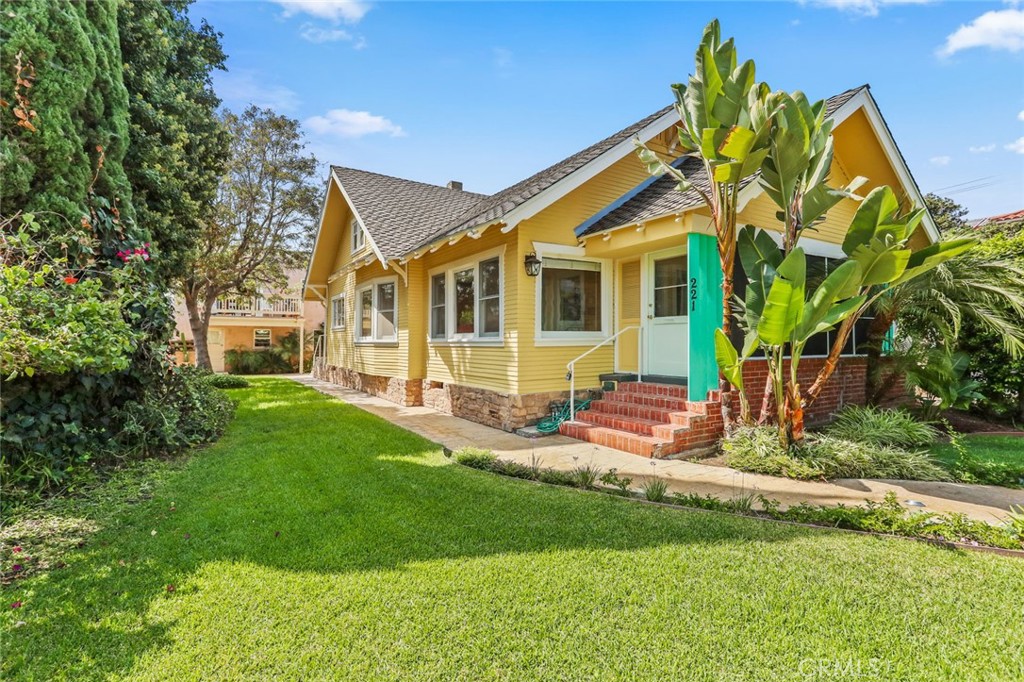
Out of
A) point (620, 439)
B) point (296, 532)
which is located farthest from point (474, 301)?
point (296, 532)

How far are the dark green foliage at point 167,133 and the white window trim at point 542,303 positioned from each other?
6.21m

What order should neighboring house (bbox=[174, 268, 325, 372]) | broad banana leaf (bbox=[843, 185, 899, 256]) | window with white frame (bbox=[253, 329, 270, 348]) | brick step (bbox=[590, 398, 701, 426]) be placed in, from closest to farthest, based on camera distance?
broad banana leaf (bbox=[843, 185, 899, 256]) → brick step (bbox=[590, 398, 701, 426]) → neighboring house (bbox=[174, 268, 325, 372]) → window with white frame (bbox=[253, 329, 270, 348])

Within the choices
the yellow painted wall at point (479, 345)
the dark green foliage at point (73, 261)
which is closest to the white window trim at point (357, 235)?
the yellow painted wall at point (479, 345)

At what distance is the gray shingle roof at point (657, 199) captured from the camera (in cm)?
741

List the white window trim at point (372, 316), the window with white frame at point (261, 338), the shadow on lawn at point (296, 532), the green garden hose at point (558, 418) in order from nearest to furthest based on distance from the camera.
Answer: the shadow on lawn at point (296, 532) < the green garden hose at point (558, 418) < the white window trim at point (372, 316) < the window with white frame at point (261, 338)

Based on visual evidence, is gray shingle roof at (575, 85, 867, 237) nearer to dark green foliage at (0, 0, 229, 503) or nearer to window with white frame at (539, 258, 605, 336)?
window with white frame at (539, 258, 605, 336)

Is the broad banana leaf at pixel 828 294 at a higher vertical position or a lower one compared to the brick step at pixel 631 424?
higher

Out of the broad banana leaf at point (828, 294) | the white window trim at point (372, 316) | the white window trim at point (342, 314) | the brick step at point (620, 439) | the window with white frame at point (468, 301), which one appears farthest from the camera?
the white window trim at point (342, 314)

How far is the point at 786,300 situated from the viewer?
5.21m

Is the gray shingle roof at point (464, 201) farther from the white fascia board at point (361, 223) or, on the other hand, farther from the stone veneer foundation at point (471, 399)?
the stone veneer foundation at point (471, 399)

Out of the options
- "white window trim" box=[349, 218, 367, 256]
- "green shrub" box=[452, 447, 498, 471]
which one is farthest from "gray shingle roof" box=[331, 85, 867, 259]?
"green shrub" box=[452, 447, 498, 471]

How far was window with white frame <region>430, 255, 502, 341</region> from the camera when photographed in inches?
363

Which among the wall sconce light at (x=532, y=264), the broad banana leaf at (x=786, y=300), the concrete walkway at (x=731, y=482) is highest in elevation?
the wall sconce light at (x=532, y=264)

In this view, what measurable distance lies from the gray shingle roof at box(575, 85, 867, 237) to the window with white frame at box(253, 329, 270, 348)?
23916 millimetres
